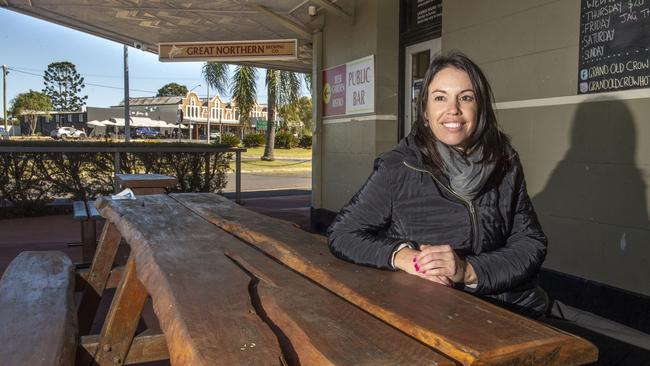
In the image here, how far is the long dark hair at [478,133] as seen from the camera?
77.2 inches

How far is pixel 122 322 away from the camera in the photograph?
2.54 meters

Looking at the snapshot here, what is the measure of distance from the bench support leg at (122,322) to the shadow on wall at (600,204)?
310cm

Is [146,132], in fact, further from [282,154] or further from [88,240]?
[88,240]

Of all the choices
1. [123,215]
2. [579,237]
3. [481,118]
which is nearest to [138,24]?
[123,215]

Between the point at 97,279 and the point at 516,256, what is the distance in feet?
9.21

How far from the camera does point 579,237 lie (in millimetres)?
4027

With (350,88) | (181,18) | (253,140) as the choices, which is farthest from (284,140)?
(350,88)

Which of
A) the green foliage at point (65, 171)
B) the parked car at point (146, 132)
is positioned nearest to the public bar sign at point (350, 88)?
the green foliage at point (65, 171)

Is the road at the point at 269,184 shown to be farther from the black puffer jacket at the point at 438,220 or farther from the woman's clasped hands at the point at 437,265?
the woman's clasped hands at the point at 437,265

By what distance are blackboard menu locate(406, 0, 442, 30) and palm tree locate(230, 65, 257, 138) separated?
55.8ft

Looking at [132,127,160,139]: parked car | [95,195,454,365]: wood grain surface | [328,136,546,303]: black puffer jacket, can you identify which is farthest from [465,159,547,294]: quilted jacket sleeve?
[132,127,160,139]: parked car

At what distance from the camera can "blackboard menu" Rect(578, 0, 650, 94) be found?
3.52m

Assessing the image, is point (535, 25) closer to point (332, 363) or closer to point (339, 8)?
point (339, 8)

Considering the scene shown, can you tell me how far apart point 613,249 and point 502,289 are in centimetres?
243
